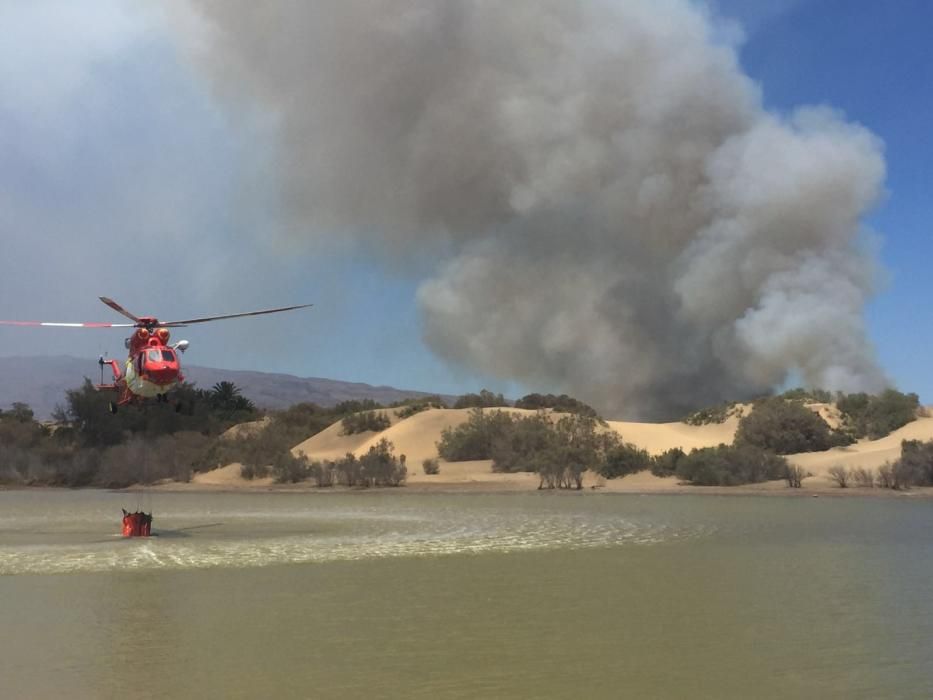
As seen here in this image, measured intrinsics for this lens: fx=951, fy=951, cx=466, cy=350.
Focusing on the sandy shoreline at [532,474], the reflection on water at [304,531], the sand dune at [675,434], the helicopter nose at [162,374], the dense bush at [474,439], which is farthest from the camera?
the sand dune at [675,434]

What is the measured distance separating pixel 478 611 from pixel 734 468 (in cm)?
2986

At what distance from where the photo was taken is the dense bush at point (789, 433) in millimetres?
45344

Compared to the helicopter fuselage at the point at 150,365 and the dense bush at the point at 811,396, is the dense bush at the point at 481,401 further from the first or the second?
the helicopter fuselage at the point at 150,365

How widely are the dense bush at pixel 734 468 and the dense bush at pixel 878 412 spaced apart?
9.63m

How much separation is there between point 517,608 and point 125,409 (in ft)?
187

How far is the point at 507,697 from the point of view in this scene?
804 cm

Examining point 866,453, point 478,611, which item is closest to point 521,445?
point 866,453

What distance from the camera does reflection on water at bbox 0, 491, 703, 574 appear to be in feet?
61.2

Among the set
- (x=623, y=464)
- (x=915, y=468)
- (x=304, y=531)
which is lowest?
(x=304, y=531)

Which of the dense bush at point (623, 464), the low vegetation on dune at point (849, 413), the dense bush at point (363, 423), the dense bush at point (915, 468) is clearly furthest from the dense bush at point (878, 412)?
the dense bush at point (363, 423)

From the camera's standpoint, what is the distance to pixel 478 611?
39.5 ft

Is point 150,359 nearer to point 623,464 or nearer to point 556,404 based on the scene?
point 623,464

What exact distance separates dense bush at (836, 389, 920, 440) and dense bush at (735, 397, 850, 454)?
6.84ft

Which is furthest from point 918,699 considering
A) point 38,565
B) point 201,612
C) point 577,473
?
point 577,473
